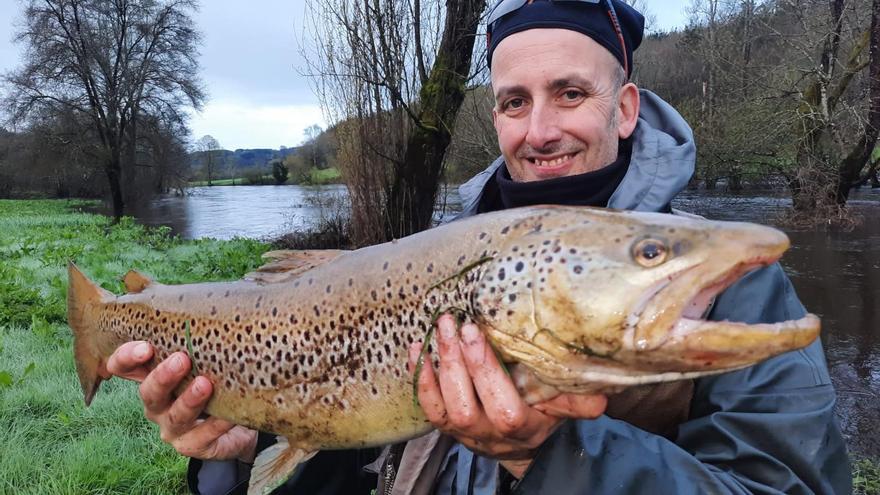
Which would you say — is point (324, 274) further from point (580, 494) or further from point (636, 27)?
point (636, 27)

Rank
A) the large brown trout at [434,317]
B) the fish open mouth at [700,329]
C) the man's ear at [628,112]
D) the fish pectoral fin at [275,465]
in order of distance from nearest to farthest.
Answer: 1. the fish open mouth at [700,329]
2. the large brown trout at [434,317]
3. the fish pectoral fin at [275,465]
4. the man's ear at [628,112]

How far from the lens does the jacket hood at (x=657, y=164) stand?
227 cm

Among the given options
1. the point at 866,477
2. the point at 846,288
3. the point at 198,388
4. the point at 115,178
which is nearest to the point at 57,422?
the point at 198,388

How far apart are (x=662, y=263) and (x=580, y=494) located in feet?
2.34

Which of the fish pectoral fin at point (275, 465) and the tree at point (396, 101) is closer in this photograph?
the fish pectoral fin at point (275, 465)

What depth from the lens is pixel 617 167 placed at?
2527 millimetres

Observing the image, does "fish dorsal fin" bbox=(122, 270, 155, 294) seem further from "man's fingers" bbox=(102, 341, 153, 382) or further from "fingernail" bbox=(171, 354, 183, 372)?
"fingernail" bbox=(171, 354, 183, 372)

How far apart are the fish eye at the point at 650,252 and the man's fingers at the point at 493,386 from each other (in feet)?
1.55

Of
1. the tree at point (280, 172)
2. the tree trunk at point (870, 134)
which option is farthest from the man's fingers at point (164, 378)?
the tree at point (280, 172)

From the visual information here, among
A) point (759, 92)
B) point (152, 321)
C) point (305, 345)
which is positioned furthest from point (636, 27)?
point (759, 92)

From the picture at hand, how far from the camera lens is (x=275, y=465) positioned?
2242 millimetres

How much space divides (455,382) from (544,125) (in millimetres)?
1280

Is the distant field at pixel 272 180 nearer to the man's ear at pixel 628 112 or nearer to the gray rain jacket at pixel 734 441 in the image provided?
the man's ear at pixel 628 112

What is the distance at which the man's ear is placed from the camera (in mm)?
2709
